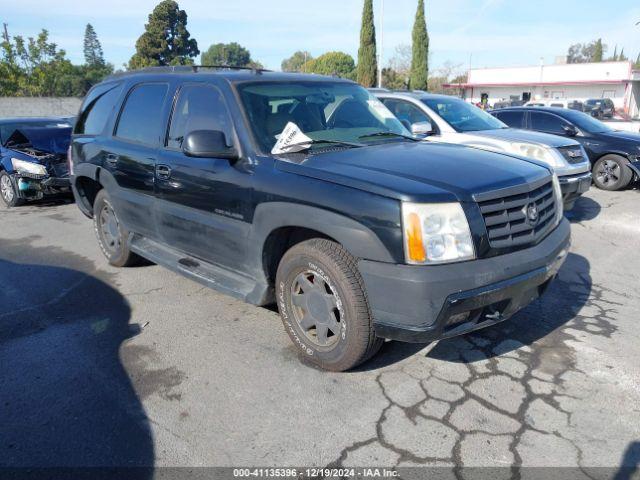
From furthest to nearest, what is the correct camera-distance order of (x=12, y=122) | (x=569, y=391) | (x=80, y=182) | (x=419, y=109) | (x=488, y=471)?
1. (x=12, y=122)
2. (x=419, y=109)
3. (x=80, y=182)
4. (x=569, y=391)
5. (x=488, y=471)

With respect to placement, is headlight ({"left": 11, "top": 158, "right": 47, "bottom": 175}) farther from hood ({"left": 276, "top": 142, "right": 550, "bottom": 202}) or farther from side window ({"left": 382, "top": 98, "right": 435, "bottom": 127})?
hood ({"left": 276, "top": 142, "right": 550, "bottom": 202})

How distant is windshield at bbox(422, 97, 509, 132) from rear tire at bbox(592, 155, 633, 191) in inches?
115

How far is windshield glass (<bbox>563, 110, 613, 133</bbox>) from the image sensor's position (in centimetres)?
976

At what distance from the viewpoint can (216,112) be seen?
3.86 metres

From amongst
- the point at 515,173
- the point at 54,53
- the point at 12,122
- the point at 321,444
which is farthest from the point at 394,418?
the point at 54,53

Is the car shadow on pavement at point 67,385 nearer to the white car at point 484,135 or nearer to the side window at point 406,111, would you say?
the white car at point 484,135

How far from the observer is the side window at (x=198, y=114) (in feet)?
12.5

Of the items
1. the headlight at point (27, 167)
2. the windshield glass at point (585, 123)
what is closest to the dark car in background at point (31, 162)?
the headlight at point (27, 167)

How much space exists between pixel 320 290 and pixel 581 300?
2.69 metres

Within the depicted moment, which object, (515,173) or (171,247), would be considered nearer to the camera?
(515,173)

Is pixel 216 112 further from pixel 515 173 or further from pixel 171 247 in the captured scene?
pixel 515 173

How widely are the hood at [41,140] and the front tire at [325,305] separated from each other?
24.8ft

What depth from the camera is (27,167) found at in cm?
877

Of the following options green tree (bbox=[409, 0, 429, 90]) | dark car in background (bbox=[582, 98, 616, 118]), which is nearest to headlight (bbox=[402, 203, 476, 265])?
dark car in background (bbox=[582, 98, 616, 118])
